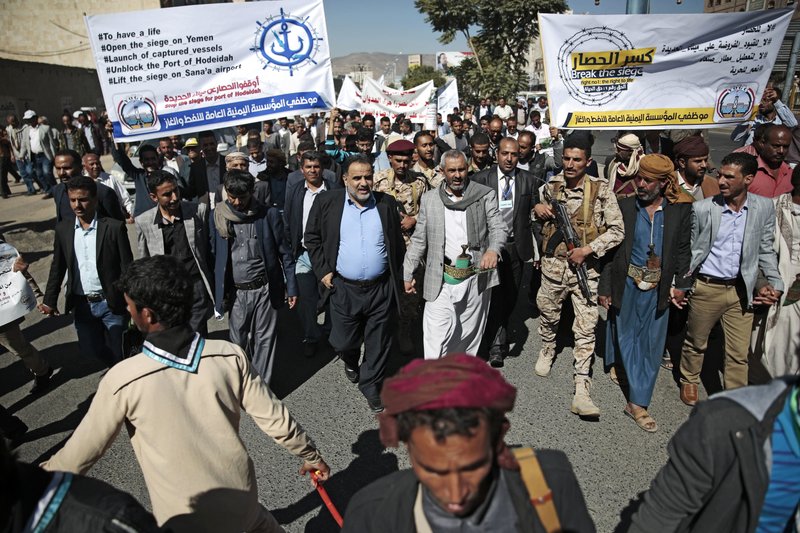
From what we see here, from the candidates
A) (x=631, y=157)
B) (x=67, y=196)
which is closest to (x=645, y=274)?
(x=631, y=157)

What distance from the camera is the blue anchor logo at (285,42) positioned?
208 inches

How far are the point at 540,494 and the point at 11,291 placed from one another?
4.54 meters

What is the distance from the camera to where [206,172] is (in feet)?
23.0

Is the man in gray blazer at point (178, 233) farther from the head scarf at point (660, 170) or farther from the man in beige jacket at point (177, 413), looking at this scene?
the head scarf at point (660, 170)

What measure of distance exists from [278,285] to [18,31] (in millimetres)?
35045

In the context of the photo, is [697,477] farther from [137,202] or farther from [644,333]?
[137,202]

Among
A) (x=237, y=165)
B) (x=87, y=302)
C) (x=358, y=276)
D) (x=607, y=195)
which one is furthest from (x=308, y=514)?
(x=237, y=165)

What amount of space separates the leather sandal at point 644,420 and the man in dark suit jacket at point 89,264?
402 centimetres

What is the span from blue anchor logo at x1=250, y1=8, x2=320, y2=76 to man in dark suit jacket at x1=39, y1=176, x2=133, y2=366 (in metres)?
2.09

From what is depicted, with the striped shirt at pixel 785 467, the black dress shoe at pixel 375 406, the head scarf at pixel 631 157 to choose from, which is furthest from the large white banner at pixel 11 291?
the head scarf at pixel 631 157

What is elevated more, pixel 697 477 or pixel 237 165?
pixel 237 165

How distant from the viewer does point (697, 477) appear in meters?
1.68

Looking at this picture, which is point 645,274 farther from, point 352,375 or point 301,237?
point 301,237

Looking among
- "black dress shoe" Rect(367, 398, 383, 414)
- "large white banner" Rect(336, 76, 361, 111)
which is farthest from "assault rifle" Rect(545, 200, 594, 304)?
"large white banner" Rect(336, 76, 361, 111)
